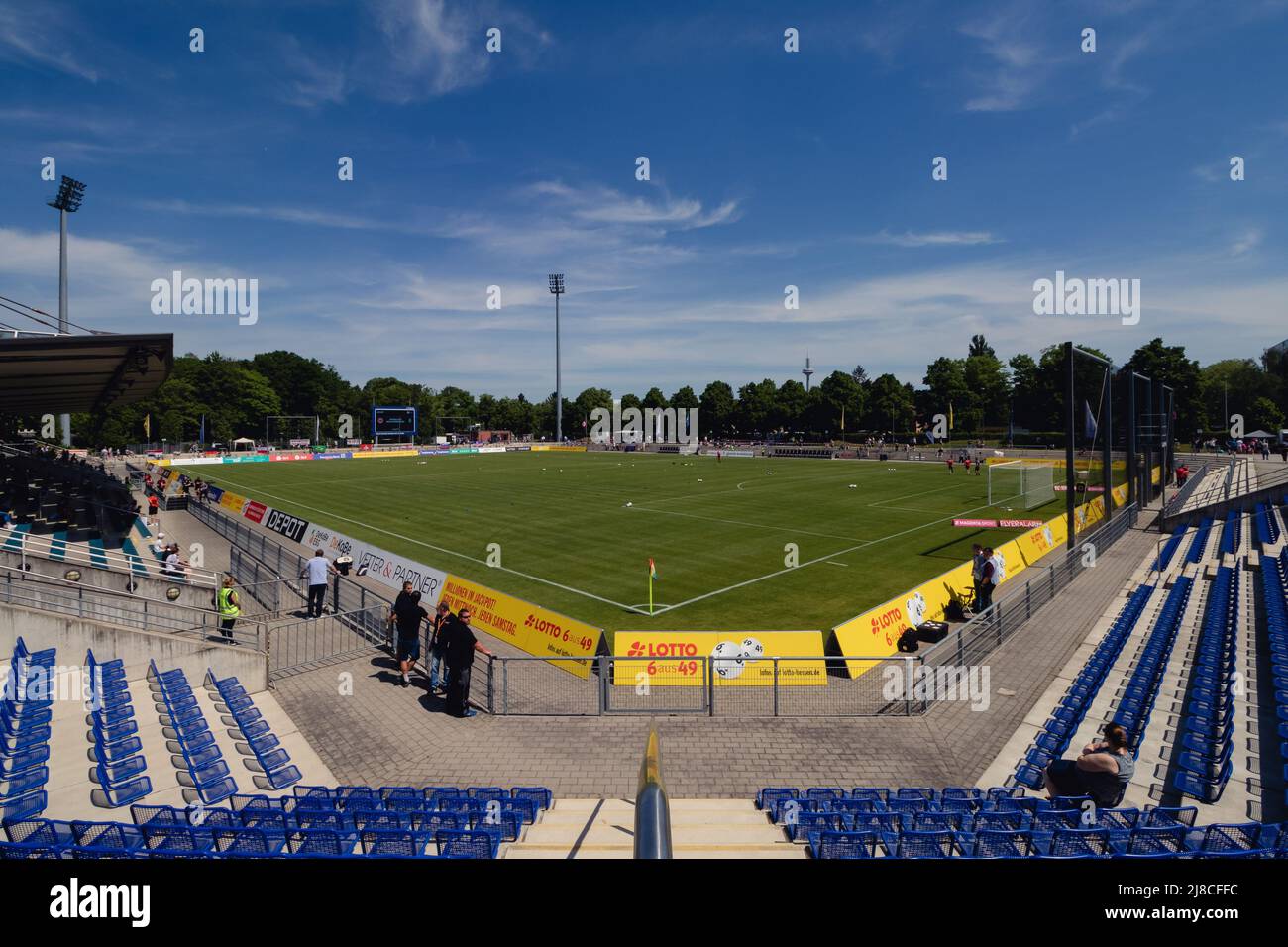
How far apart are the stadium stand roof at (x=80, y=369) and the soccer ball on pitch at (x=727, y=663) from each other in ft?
56.1

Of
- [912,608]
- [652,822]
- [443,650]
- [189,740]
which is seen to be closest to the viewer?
[652,822]

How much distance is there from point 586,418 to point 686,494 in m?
120

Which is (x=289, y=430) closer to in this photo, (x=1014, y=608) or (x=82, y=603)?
(x=82, y=603)

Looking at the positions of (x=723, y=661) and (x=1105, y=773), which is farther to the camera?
(x=723, y=661)

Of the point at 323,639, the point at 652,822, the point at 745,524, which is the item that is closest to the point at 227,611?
the point at 323,639

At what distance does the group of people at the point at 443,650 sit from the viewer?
42.4ft

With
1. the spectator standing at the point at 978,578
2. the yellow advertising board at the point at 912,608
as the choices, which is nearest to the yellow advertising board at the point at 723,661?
the yellow advertising board at the point at 912,608

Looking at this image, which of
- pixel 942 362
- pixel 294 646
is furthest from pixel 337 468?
pixel 942 362

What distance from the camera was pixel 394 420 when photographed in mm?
116625

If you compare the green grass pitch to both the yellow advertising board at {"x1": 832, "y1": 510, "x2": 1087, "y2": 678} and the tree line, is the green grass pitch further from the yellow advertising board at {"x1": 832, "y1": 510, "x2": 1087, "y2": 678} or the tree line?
the tree line

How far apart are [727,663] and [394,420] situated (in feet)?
364
